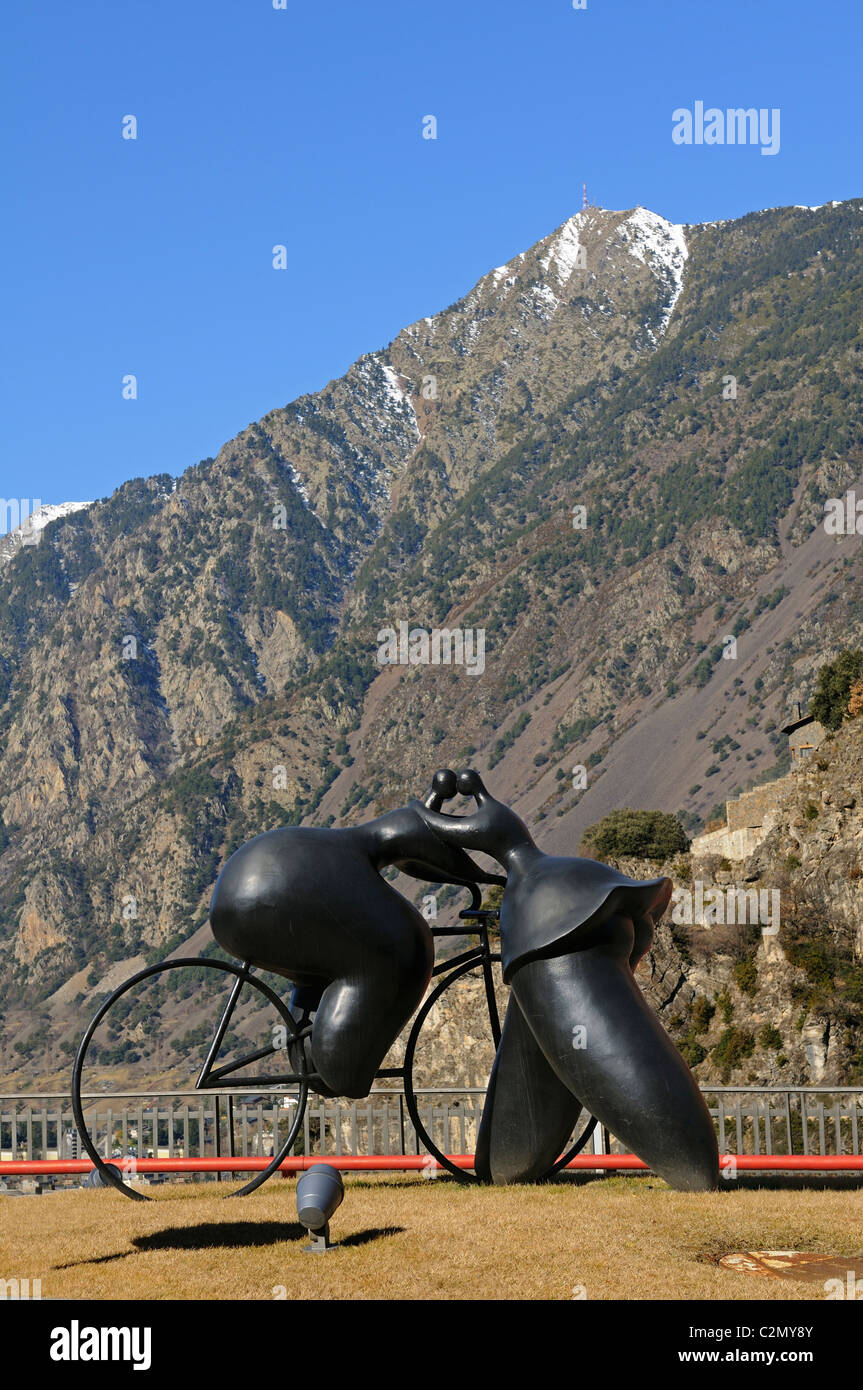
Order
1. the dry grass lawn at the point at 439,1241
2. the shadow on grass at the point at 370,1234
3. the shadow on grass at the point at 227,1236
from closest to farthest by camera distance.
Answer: the dry grass lawn at the point at 439,1241 < the shadow on grass at the point at 227,1236 < the shadow on grass at the point at 370,1234

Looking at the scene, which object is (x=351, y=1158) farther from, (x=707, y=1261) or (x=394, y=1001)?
(x=707, y=1261)

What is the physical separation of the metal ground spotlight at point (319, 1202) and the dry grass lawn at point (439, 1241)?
21 centimetres

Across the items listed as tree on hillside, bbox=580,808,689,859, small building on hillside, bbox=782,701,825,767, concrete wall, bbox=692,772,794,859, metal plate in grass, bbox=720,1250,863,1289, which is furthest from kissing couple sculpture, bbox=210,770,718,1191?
tree on hillside, bbox=580,808,689,859

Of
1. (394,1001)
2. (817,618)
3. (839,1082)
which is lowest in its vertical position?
(839,1082)

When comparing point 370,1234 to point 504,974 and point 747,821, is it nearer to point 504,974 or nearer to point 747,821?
point 504,974

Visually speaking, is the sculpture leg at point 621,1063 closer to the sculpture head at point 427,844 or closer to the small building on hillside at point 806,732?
the sculpture head at point 427,844

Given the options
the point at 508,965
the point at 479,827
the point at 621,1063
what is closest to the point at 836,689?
the point at 479,827

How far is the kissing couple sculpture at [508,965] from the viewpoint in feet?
48.1

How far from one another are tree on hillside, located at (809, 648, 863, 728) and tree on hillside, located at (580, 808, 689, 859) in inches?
526

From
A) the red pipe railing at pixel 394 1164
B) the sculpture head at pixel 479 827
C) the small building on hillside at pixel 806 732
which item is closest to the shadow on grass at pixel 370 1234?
the red pipe railing at pixel 394 1164

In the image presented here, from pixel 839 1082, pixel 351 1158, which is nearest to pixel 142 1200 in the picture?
pixel 351 1158

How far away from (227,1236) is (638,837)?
3452 inches
